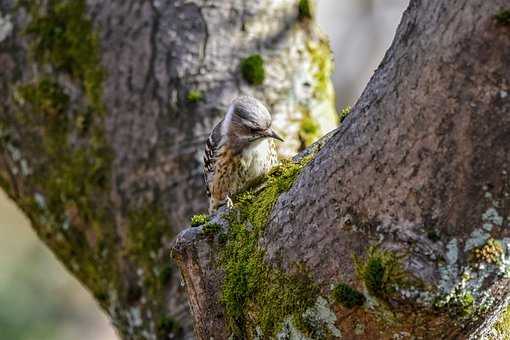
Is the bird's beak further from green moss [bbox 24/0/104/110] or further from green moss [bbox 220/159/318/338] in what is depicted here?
green moss [bbox 220/159/318/338]

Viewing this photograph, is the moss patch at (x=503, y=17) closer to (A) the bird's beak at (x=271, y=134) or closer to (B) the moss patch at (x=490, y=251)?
(B) the moss patch at (x=490, y=251)

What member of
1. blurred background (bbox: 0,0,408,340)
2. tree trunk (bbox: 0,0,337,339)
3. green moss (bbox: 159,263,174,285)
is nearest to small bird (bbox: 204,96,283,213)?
tree trunk (bbox: 0,0,337,339)

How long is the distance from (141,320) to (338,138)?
2.10 metres

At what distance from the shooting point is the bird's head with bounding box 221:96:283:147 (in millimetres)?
4457

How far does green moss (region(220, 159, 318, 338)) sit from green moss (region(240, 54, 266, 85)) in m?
1.49

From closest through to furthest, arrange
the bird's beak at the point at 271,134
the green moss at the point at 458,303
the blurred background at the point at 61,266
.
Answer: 1. the green moss at the point at 458,303
2. the bird's beak at the point at 271,134
3. the blurred background at the point at 61,266

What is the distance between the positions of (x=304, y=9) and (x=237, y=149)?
0.95 meters

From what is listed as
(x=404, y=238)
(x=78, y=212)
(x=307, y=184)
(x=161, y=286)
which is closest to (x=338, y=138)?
(x=307, y=184)

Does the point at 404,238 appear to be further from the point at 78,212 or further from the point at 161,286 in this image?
the point at 78,212

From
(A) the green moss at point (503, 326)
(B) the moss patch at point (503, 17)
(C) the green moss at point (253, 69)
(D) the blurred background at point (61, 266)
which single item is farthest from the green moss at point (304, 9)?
(D) the blurred background at point (61, 266)

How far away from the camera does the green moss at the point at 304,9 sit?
16.2 feet

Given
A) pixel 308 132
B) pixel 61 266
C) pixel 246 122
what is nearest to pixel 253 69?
pixel 246 122

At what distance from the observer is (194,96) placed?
450 cm

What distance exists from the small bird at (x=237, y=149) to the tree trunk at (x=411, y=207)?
153cm
